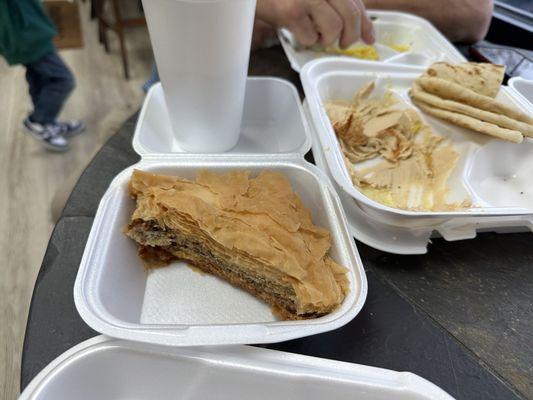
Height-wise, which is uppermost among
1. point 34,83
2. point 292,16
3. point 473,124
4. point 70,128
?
point 292,16

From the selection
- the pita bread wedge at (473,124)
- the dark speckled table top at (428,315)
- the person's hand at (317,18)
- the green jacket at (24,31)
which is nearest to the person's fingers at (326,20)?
the person's hand at (317,18)

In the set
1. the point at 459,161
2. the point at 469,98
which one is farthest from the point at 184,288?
the point at 469,98

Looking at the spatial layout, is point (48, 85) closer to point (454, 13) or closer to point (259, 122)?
point (259, 122)

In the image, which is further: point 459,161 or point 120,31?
point 120,31

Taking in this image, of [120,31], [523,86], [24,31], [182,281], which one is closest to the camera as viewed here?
[182,281]

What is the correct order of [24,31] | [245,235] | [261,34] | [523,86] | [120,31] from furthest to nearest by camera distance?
1. [120,31]
2. [24,31]
3. [261,34]
4. [523,86]
5. [245,235]
